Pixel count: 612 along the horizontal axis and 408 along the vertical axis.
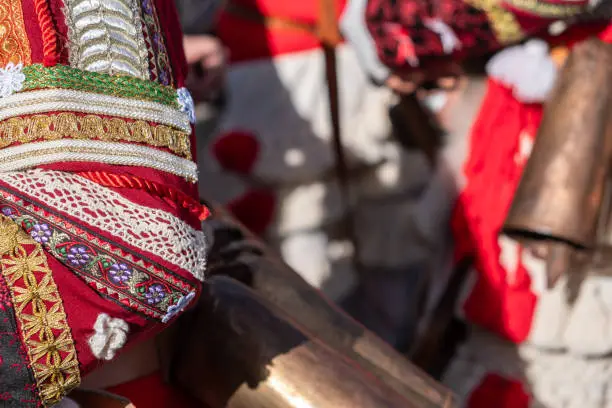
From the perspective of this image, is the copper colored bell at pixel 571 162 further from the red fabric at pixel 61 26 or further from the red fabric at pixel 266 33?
Answer: the red fabric at pixel 266 33

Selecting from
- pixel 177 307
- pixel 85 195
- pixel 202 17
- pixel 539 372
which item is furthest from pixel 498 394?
pixel 202 17

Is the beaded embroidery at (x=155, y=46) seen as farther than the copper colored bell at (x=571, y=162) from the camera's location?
No

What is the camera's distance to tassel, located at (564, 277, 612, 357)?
114 centimetres

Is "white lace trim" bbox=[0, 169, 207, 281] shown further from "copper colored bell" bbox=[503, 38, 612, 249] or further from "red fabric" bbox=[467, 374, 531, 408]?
"red fabric" bbox=[467, 374, 531, 408]

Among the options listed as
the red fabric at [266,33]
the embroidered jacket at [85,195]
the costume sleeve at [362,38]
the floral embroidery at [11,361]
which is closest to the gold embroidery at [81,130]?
the embroidered jacket at [85,195]

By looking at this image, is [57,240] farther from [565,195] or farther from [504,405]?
[504,405]

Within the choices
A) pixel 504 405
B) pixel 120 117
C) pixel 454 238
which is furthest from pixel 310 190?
pixel 120 117

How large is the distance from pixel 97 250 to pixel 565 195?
24.2 inches

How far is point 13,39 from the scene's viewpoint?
0.64 meters

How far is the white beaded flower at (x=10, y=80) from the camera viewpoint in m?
0.62

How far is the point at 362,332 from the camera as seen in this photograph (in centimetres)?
88

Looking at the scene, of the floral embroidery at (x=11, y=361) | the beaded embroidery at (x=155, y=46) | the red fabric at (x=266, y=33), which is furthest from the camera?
the red fabric at (x=266, y=33)

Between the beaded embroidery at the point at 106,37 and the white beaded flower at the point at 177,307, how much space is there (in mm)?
201

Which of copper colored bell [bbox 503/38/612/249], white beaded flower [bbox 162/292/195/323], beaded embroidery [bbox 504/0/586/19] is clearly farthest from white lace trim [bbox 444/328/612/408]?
white beaded flower [bbox 162/292/195/323]
